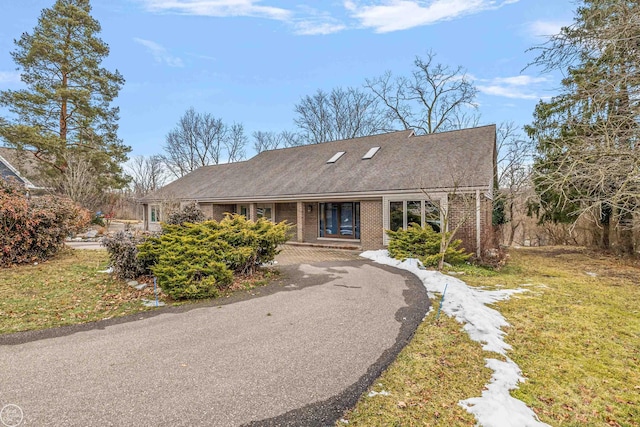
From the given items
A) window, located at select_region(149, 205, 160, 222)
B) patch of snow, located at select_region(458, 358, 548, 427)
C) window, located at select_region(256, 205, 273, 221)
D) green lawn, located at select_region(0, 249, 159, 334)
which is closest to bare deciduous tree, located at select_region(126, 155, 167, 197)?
window, located at select_region(149, 205, 160, 222)

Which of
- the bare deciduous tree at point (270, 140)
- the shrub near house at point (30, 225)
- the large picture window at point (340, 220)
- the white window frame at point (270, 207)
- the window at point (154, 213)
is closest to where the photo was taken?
the shrub near house at point (30, 225)

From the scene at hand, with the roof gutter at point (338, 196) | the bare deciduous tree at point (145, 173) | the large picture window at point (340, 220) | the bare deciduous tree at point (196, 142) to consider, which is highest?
the bare deciduous tree at point (196, 142)

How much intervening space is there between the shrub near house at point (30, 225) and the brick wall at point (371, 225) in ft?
35.8

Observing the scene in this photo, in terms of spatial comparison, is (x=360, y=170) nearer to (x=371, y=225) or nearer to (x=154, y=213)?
(x=371, y=225)

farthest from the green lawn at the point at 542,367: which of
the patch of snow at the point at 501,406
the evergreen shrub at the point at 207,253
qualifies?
the evergreen shrub at the point at 207,253

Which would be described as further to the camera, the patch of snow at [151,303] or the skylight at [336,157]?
the skylight at [336,157]

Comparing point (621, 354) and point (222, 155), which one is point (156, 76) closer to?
point (222, 155)

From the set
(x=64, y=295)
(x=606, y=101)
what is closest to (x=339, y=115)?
(x=606, y=101)

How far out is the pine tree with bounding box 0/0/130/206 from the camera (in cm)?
2119

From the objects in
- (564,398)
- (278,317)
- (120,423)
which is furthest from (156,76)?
(564,398)

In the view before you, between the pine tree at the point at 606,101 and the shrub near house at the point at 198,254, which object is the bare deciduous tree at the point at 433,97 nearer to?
the pine tree at the point at 606,101

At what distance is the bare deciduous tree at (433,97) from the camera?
86.2 ft

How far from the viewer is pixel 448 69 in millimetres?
26328

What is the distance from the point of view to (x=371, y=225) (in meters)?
13.7
